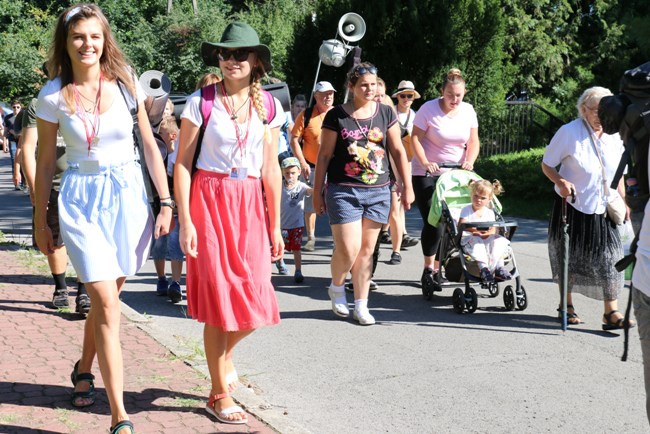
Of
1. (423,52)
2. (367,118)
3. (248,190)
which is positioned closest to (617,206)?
(367,118)

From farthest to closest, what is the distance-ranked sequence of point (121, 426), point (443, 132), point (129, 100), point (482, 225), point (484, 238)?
point (443, 132), point (484, 238), point (482, 225), point (129, 100), point (121, 426)

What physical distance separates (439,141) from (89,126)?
473 cm

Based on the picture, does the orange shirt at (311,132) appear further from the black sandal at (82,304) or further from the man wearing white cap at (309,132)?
the black sandal at (82,304)

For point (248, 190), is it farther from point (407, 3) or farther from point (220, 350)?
point (407, 3)

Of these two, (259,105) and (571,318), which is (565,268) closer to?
(571,318)

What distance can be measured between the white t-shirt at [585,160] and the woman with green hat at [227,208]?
10.3 ft

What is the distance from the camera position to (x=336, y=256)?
292 inches

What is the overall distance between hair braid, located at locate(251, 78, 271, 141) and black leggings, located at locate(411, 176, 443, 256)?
3969 millimetres

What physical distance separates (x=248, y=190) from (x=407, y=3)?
626 inches

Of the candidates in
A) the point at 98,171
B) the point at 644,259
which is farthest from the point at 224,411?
the point at 644,259

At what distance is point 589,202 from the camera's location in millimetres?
7223

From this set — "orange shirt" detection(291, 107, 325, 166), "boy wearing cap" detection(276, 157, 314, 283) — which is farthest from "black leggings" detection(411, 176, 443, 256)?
"orange shirt" detection(291, 107, 325, 166)

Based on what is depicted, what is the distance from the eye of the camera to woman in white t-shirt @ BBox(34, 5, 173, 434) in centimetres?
443

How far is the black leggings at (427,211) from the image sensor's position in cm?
870
